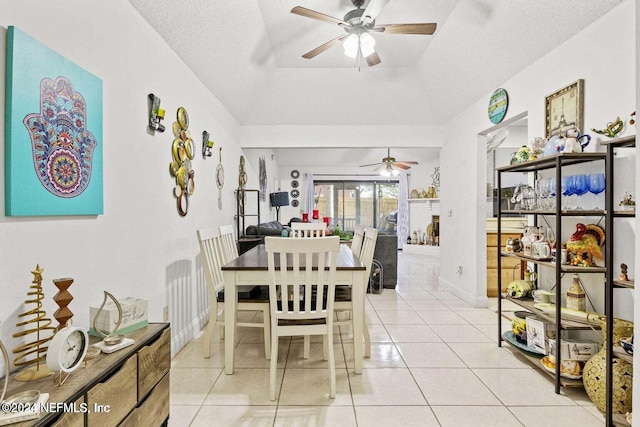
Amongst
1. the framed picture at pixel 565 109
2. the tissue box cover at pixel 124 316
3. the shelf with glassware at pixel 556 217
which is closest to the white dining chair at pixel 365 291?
the shelf with glassware at pixel 556 217

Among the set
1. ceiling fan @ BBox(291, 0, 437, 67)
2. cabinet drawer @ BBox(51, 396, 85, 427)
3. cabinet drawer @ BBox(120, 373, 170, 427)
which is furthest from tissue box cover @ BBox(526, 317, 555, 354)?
cabinet drawer @ BBox(51, 396, 85, 427)

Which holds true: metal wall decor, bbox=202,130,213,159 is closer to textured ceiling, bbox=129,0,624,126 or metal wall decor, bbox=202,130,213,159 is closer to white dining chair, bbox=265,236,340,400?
textured ceiling, bbox=129,0,624,126

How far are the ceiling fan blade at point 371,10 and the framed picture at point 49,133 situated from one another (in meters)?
1.81

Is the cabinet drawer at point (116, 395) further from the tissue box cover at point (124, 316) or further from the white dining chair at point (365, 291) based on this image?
the white dining chair at point (365, 291)

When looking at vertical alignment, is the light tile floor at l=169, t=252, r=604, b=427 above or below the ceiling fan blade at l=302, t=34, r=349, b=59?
below

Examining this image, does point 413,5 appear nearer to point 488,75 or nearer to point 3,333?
point 488,75

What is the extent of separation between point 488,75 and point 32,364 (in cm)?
401

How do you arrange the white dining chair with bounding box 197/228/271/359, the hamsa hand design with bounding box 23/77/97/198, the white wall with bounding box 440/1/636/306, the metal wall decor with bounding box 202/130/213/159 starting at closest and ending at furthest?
1. the hamsa hand design with bounding box 23/77/97/198
2. the white wall with bounding box 440/1/636/306
3. the white dining chair with bounding box 197/228/271/359
4. the metal wall decor with bounding box 202/130/213/159

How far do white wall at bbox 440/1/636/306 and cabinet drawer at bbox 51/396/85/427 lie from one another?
2.91 metres

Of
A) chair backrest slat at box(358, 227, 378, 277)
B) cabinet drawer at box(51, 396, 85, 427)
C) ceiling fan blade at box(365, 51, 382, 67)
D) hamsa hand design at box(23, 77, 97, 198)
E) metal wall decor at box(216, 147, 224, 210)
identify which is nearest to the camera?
cabinet drawer at box(51, 396, 85, 427)

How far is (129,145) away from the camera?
7.06ft

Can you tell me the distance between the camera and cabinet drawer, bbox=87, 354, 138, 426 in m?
1.16

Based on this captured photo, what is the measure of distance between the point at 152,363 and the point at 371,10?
103 inches

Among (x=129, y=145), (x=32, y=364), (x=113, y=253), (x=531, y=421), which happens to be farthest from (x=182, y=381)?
(x=531, y=421)
